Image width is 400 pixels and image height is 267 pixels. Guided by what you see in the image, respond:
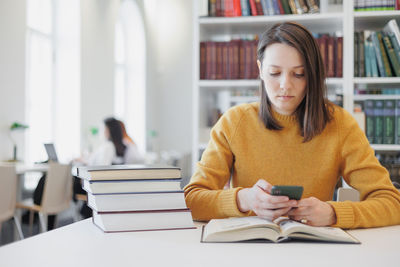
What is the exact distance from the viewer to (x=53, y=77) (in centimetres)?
596

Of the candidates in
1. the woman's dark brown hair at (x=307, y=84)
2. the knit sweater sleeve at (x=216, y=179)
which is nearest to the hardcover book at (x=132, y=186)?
the knit sweater sleeve at (x=216, y=179)

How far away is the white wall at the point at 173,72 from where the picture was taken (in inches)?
380

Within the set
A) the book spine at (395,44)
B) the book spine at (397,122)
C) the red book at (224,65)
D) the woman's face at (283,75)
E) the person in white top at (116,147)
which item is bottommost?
the person in white top at (116,147)

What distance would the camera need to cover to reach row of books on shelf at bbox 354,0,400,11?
2770 millimetres

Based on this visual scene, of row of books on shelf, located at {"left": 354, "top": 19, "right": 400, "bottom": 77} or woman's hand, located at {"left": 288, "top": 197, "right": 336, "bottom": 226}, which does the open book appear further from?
row of books on shelf, located at {"left": 354, "top": 19, "right": 400, "bottom": 77}

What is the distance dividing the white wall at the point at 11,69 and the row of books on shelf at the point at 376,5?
3.34 m

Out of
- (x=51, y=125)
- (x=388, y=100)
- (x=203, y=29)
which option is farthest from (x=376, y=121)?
(x=51, y=125)

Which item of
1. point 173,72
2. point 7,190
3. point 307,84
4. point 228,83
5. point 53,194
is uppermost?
point 173,72

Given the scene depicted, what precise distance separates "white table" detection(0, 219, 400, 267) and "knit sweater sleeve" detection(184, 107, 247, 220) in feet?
0.73

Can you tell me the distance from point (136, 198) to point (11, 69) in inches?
162

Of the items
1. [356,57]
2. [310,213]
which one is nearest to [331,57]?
[356,57]

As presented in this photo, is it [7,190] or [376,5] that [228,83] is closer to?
[376,5]

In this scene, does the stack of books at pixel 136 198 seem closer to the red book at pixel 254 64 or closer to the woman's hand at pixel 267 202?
the woman's hand at pixel 267 202

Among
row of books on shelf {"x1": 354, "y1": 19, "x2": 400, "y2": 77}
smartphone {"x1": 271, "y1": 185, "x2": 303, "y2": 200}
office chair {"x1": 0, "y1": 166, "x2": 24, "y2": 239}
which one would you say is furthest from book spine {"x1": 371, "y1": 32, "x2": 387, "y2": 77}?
office chair {"x1": 0, "y1": 166, "x2": 24, "y2": 239}
